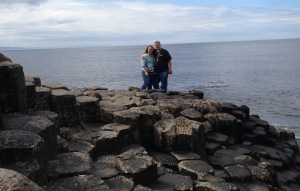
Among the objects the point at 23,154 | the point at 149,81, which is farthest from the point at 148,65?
the point at 23,154

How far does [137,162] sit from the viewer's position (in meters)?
5.84

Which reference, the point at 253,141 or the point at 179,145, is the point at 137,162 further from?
the point at 253,141

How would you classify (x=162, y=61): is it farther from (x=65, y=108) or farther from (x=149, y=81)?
(x=65, y=108)

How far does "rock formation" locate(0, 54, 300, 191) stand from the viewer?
4.62m

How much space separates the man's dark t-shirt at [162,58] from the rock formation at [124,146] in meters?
2.88

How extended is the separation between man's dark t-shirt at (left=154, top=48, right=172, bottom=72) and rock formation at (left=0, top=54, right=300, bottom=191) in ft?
9.45

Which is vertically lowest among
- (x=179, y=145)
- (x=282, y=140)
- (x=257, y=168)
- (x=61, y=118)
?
(x=282, y=140)

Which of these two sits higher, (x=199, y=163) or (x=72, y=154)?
(x=72, y=154)

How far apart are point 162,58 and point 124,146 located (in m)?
7.30

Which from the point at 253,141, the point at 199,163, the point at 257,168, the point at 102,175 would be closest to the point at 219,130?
the point at 253,141

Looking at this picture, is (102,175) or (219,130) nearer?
(102,175)

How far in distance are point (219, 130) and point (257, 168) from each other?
2.47 meters

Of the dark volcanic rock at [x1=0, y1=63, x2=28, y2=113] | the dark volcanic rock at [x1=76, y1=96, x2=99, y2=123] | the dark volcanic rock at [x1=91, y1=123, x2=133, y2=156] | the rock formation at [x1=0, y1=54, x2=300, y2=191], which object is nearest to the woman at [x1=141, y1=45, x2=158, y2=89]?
the rock formation at [x1=0, y1=54, x2=300, y2=191]

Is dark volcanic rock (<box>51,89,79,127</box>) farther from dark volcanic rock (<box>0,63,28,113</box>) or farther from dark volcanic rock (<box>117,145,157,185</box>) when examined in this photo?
dark volcanic rock (<box>117,145,157,185</box>)
